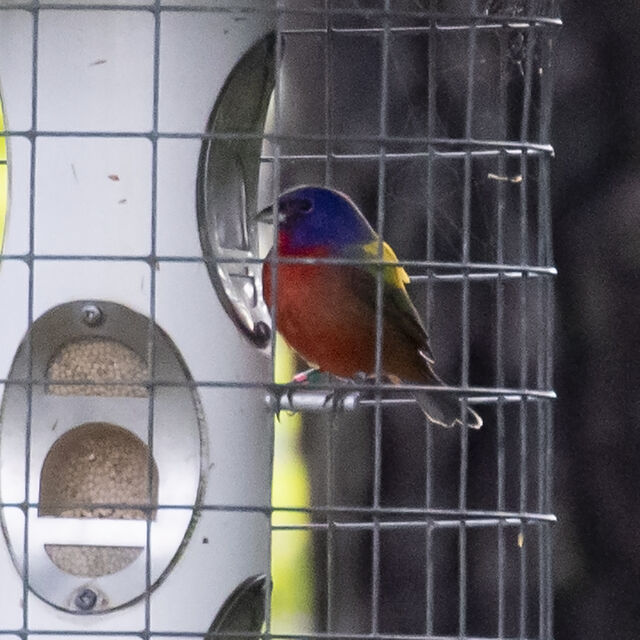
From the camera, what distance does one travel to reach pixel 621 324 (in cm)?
585

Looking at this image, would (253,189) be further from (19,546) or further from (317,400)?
(19,546)

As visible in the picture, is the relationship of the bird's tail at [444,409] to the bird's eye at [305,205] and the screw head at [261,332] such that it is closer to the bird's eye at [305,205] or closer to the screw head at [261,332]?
the screw head at [261,332]

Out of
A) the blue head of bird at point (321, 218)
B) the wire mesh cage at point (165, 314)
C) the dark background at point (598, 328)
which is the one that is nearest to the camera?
the wire mesh cage at point (165, 314)

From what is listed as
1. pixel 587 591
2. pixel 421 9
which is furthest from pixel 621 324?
pixel 421 9

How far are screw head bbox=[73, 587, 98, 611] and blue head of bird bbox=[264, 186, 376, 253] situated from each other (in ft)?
3.56

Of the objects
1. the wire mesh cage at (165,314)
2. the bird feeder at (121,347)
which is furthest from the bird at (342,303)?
the bird feeder at (121,347)

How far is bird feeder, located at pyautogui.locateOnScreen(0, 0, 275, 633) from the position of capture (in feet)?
14.6

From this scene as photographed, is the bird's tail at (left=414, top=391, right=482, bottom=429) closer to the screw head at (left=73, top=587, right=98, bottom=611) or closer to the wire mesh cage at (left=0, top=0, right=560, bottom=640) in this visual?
the wire mesh cage at (left=0, top=0, right=560, bottom=640)

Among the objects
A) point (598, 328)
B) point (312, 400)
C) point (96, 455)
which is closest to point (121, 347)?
point (96, 455)

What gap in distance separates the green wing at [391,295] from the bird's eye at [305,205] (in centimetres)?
15

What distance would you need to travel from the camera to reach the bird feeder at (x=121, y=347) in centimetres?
445

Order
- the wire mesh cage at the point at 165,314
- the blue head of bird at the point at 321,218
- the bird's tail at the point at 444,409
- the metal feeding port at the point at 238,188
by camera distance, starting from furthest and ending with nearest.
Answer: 1. the blue head of bird at the point at 321,218
2. the bird's tail at the point at 444,409
3. the metal feeding port at the point at 238,188
4. the wire mesh cage at the point at 165,314

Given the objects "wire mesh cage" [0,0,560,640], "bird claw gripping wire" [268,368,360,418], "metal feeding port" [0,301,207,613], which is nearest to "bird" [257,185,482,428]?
"wire mesh cage" [0,0,560,640]

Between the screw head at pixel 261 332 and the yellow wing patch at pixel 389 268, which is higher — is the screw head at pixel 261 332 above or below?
below
